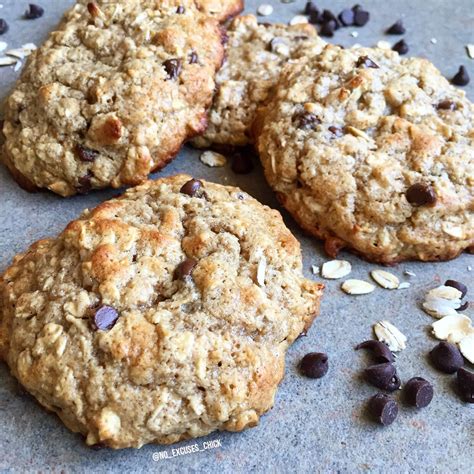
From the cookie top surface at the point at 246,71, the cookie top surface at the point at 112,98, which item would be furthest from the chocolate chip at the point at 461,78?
the cookie top surface at the point at 112,98

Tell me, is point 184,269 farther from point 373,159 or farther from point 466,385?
point 466,385

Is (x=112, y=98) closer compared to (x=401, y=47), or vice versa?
(x=112, y=98)

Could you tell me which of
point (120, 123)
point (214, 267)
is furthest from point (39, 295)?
point (120, 123)

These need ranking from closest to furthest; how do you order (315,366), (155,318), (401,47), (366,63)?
(155,318) < (315,366) < (366,63) < (401,47)

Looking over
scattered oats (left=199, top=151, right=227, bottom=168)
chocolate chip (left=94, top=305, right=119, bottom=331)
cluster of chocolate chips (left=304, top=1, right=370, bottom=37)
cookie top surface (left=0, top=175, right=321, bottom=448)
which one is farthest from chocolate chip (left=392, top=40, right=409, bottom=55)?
chocolate chip (left=94, top=305, right=119, bottom=331)

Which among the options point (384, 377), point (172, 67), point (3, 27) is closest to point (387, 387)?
point (384, 377)

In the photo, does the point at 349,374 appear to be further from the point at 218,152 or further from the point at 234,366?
the point at 218,152

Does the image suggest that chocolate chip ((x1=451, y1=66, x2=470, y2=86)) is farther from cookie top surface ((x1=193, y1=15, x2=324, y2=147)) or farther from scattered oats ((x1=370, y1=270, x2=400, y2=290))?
scattered oats ((x1=370, y1=270, x2=400, y2=290))

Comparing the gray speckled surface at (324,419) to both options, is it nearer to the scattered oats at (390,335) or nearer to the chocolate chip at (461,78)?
the scattered oats at (390,335)
